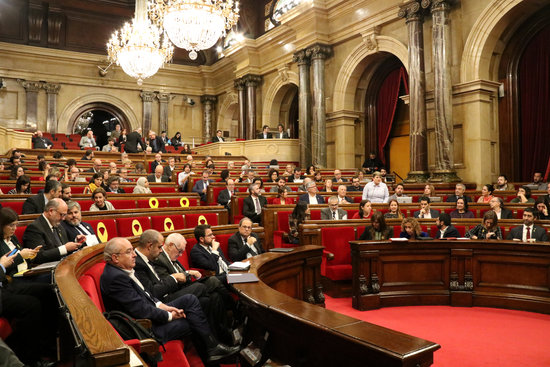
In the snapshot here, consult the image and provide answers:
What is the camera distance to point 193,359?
2795 mm

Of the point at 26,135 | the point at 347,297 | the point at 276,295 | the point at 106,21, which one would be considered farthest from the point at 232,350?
the point at 106,21

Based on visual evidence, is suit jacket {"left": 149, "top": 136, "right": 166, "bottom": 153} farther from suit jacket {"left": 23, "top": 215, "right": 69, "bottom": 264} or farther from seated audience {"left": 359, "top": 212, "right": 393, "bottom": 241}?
suit jacket {"left": 23, "top": 215, "right": 69, "bottom": 264}

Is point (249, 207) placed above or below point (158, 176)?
below

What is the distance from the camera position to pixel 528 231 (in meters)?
4.82

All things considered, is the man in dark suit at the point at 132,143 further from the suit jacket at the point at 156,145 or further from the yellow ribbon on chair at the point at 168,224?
the yellow ribbon on chair at the point at 168,224

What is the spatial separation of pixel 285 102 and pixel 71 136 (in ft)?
24.8

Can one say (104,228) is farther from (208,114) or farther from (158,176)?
(208,114)

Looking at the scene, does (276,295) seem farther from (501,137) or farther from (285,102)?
(285,102)

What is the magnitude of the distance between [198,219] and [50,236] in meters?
2.00

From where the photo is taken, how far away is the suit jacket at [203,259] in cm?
374

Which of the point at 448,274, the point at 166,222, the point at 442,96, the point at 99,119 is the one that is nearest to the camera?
the point at 448,274

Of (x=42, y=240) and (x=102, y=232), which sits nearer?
(x=42, y=240)

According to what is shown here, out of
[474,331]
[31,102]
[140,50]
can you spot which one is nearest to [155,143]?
[140,50]

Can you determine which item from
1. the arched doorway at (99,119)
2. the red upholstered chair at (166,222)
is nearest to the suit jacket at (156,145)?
the arched doorway at (99,119)
